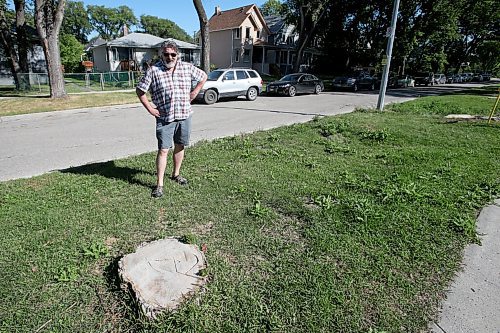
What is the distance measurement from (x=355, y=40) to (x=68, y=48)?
32.4 metres

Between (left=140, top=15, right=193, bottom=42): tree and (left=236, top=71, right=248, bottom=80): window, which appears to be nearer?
(left=236, top=71, right=248, bottom=80): window

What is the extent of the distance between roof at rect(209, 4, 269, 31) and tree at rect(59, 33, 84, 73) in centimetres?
1592

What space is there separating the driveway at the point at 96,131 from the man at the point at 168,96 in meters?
2.53

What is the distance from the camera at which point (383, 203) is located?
3865 millimetres

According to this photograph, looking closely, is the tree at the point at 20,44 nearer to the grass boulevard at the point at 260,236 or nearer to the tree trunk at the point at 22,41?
the tree trunk at the point at 22,41

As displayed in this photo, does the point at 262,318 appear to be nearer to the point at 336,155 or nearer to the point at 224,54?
the point at 336,155

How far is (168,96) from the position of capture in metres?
3.80

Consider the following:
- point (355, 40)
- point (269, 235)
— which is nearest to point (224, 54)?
point (355, 40)

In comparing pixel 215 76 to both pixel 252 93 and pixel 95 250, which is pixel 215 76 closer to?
pixel 252 93

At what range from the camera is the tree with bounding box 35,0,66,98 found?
41.6 feet

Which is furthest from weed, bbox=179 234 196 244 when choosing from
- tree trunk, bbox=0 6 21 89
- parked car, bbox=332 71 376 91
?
parked car, bbox=332 71 376 91

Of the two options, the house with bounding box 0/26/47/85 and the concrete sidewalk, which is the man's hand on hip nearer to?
the concrete sidewalk

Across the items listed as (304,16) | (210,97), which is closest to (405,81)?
(304,16)

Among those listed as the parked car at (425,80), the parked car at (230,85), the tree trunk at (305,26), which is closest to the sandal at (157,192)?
the parked car at (230,85)
